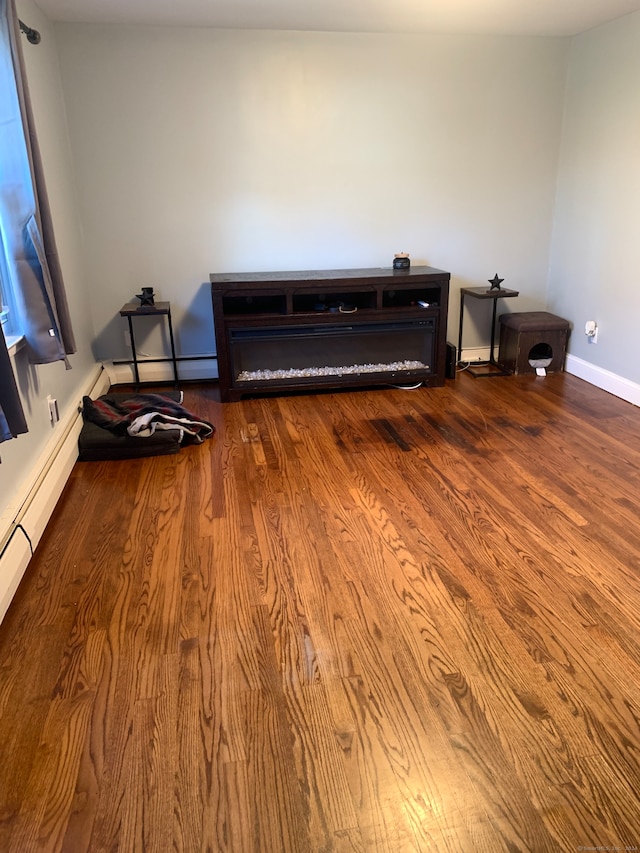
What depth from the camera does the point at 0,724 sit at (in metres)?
1.43

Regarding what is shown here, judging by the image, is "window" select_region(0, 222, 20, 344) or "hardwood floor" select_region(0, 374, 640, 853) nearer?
"hardwood floor" select_region(0, 374, 640, 853)

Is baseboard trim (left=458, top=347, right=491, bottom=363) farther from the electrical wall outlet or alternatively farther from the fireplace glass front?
the electrical wall outlet

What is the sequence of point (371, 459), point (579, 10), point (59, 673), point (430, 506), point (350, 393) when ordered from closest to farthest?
point (59, 673)
point (430, 506)
point (371, 459)
point (579, 10)
point (350, 393)

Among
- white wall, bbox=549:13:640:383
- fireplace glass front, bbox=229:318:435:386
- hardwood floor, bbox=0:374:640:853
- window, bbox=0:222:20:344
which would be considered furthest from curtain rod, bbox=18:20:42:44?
white wall, bbox=549:13:640:383

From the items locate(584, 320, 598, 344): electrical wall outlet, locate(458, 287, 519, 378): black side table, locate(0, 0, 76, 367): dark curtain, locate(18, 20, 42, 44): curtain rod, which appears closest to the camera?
locate(0, 0, 76, 367): dark curtain

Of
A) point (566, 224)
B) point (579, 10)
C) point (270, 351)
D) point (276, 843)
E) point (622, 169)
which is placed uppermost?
point (579, 10)

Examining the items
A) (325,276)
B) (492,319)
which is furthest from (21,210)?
(492,319)

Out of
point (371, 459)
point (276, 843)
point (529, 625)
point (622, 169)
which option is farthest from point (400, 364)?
point (276, 843)

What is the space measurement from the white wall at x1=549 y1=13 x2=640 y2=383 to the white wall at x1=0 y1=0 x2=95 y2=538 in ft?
10.5

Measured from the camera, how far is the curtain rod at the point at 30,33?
2744 millimetres

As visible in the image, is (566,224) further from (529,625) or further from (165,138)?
(529,625)

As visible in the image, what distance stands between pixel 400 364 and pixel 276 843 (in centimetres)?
320

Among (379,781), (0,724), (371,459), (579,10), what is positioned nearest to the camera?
(379,781)

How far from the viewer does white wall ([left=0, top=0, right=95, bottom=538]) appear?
2.24 metres
